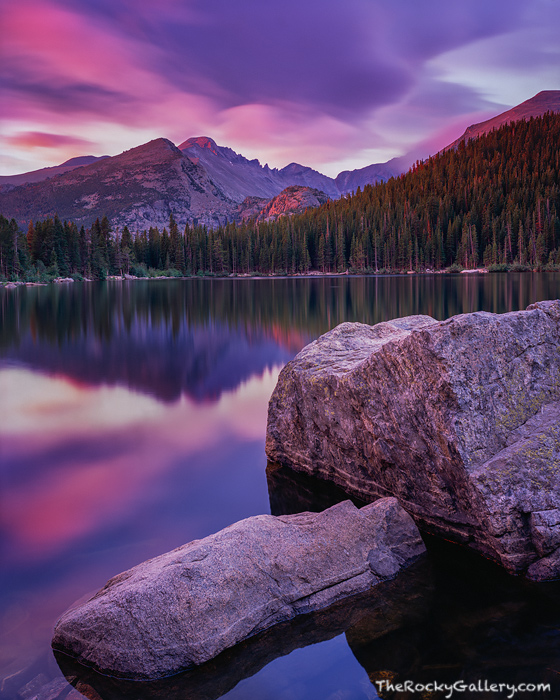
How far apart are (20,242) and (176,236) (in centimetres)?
5671

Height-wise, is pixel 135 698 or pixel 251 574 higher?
pixel 251 574

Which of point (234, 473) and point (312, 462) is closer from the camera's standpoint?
point (312, 462)

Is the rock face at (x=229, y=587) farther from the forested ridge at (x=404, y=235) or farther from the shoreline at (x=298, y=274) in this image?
the forested ridge at (x=404, y=235)

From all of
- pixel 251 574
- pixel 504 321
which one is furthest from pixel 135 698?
pixel 504 321

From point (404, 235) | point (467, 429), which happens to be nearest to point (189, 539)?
point (467, 429)

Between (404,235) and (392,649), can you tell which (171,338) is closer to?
(392,649)

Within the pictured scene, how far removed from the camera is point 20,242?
8962cm

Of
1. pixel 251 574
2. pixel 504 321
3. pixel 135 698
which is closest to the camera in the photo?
pixel 135 698

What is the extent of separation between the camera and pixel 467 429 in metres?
5.09

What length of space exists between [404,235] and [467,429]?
138742mm

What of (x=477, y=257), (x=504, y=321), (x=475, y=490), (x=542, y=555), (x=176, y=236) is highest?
(x=176, y=236)

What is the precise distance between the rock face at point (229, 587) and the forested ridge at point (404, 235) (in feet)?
383

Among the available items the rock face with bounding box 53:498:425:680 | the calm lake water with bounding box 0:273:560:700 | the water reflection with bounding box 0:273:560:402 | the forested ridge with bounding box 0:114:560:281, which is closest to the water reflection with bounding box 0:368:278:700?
the calm lake water with bounding box 0:273:560:700

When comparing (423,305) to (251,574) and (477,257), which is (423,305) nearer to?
(251,574)
